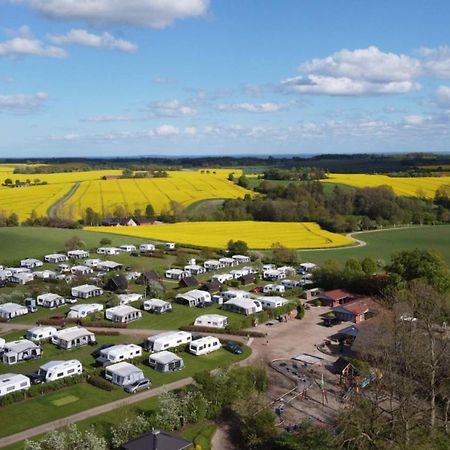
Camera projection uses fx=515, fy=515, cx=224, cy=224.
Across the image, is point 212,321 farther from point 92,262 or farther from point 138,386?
point 92,262

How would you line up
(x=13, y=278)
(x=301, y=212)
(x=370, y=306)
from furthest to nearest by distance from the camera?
(x=301, y=212) < (x=13, y=278) < (x=370, y=306)

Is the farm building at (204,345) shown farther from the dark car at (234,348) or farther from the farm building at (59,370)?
the farm building at (59,370)

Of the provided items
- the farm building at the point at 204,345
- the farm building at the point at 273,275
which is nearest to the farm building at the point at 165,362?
the farm building at the point at 204,345

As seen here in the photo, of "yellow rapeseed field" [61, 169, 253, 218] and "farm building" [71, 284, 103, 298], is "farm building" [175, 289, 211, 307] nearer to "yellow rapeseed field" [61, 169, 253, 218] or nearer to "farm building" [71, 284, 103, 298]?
"farm building" [71, 284, 103, 298]

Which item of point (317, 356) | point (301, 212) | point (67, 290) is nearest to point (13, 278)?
point (67, 290)

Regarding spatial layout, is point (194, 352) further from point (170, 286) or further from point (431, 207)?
point (431, 207)

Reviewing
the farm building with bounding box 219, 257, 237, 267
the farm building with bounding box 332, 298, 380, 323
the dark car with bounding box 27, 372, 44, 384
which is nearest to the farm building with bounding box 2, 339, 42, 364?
the dark car with bounding box 27, 372, 44, 384

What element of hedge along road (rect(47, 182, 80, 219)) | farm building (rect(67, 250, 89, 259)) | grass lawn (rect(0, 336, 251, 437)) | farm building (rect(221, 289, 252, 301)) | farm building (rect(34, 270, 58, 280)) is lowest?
grass lawn (rect(0, 336, 251, 437))
